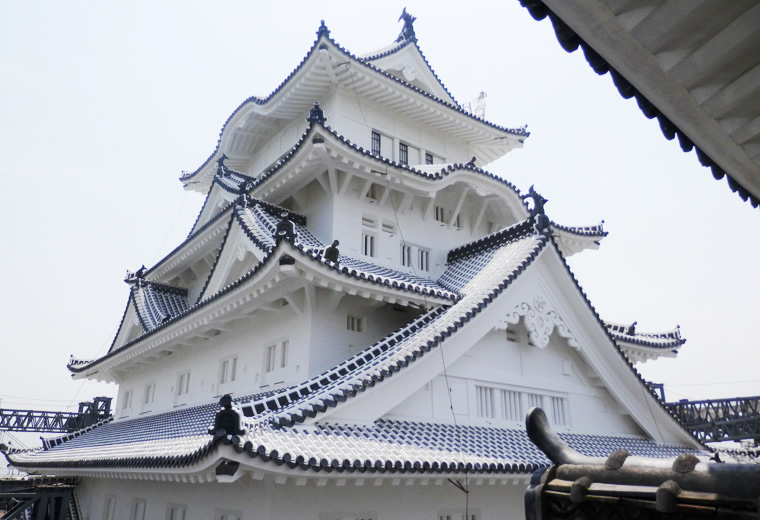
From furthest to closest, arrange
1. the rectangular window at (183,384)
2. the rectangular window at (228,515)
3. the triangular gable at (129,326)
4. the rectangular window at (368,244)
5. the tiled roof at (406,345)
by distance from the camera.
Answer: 1. the triangular gable at (129,326)
2. the rectangular window at (183,384)
3. the rectangular window at (368,244)
4. the rectangular window at (228,515)
5. the tiled roof at (406,345)

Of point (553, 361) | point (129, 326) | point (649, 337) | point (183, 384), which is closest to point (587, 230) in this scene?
point (649, 337)

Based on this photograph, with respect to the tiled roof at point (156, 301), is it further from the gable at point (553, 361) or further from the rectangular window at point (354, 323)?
the gable at point (553, 361)

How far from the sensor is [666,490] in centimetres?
278

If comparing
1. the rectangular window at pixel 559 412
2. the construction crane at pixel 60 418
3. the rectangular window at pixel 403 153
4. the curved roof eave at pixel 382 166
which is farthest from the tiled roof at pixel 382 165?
the construction crane at pixel 60 418

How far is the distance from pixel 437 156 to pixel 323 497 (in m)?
13.1

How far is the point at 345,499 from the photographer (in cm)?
895

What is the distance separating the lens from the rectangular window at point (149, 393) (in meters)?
19.0

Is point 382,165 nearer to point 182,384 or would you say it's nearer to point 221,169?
point 221,169

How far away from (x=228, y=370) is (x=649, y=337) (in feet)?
43.7

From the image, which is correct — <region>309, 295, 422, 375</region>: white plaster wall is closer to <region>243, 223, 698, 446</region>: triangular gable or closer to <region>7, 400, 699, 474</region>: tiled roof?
<region>243, 223, 698, 446</region>: triangular gable

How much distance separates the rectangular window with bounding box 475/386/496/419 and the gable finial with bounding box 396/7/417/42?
13.7 metres

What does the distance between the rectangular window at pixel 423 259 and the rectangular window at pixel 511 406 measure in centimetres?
475

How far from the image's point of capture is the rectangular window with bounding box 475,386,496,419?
1146 cm

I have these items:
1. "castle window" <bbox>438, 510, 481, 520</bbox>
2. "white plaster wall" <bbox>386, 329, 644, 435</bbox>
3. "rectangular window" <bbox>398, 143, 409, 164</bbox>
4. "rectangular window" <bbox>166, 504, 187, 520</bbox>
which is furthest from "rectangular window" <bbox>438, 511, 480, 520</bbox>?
"rectangular window" <bbox>398, 143, 409, 164</bbox>
